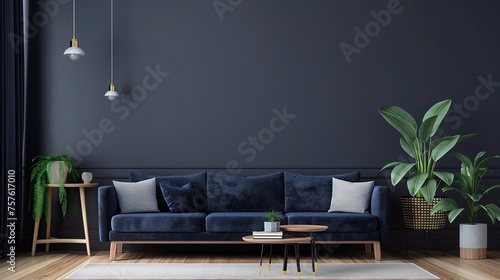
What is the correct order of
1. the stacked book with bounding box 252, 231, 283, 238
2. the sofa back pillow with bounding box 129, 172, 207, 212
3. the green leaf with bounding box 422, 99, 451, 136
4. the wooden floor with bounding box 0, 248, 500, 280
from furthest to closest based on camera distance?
1. the sofa back pillow with bounding box 129, 172, 207, 212
2. the green leaf with bounding box 422, 99, 451, 136
3. the wooden floor with bounding box 0, 248, 500, 280
4. the stacked book with bounding box 252, 231, 283, 238

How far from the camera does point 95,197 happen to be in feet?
21.7

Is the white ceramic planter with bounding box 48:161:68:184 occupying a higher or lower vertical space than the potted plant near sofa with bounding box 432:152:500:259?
higher

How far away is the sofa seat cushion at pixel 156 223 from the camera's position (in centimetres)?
575

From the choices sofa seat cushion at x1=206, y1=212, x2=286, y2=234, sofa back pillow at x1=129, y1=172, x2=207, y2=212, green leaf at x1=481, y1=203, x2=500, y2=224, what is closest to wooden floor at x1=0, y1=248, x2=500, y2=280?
sofa seat cushion at x1=206, y1=212, x2=286, y2=234

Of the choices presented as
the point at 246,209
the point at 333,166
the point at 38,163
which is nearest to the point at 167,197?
the point at 246,209

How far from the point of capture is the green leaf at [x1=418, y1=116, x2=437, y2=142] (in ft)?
19.7

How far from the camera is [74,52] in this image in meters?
6.09

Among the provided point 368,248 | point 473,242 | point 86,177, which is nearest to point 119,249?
point 86,177

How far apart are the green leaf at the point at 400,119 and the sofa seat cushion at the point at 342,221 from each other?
37.6 inches

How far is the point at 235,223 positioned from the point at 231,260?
13.3 inches

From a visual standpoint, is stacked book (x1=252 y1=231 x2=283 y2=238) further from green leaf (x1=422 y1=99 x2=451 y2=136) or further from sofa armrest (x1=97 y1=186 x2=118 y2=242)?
green leaf (x1=422 y1=99 x2=451 y2=136)

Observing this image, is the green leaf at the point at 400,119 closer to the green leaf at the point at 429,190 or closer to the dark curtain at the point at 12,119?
the green leaf at the point at 429,190

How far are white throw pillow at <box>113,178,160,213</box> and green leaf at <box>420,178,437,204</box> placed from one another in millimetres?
2485

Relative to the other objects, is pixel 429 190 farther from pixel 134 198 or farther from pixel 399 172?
pixel 134 198
